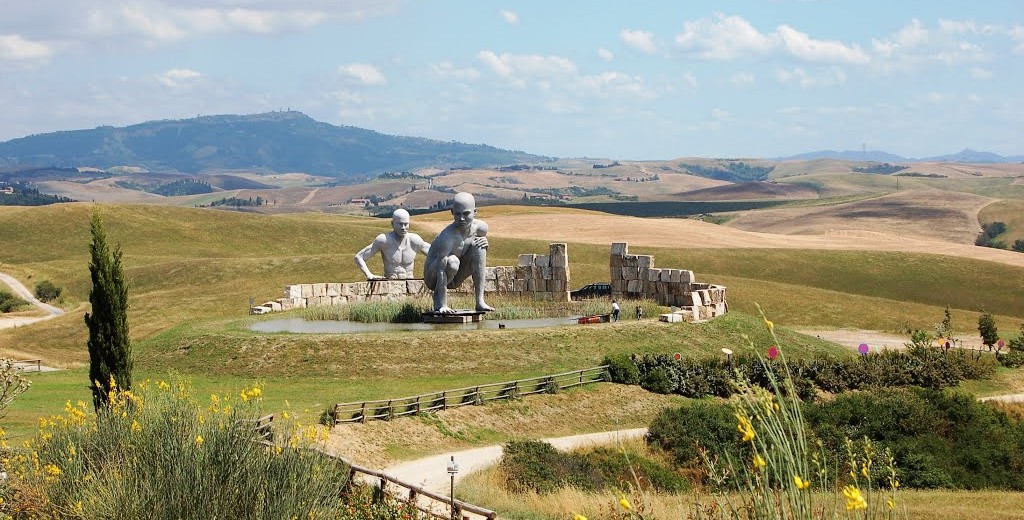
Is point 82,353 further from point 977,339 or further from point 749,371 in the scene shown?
point 977,339

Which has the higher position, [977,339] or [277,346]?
[277,346]

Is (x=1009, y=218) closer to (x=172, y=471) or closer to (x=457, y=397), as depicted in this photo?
(x=457, y=397)

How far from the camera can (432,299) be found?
158 ft

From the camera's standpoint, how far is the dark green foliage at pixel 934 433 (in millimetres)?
32281

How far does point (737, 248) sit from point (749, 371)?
214ft

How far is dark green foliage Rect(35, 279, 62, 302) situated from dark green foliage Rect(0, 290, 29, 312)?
284 centimetres

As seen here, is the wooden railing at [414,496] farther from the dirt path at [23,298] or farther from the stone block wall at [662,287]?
the dirt path at [23,298]

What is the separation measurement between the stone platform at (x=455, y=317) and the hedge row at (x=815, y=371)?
276 inches

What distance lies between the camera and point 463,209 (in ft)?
141

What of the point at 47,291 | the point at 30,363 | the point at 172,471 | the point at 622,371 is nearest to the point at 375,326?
the point at 622,371

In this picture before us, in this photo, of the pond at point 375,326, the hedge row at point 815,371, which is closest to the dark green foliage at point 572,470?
the hedge row at point 815,371

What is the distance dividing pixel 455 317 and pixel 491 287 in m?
9.32

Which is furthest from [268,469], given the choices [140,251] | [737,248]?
[140,251]

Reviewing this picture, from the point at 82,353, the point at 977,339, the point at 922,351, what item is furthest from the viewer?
the point at 977,339
